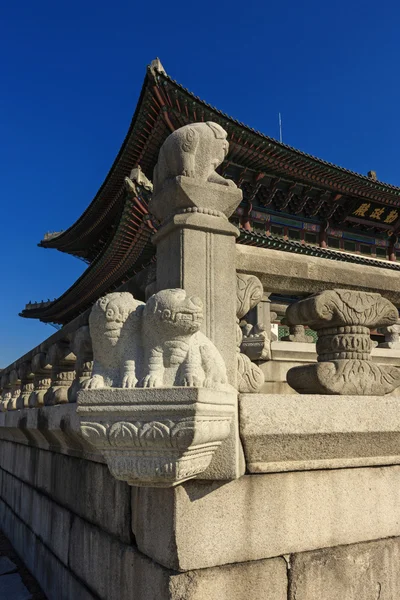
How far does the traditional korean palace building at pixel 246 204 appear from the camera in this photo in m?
10.9

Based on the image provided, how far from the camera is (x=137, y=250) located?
37.7 feet

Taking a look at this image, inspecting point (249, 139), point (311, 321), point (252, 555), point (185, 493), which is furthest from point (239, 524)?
point (249, 139)

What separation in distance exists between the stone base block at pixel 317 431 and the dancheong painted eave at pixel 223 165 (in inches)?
385

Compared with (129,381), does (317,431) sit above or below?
below

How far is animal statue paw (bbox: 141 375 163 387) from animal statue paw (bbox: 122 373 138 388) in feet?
0.28

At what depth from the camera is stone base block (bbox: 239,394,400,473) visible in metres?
2.40

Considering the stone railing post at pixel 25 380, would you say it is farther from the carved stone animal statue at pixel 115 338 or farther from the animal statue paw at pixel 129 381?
the animal statue paw at pixel 129 381

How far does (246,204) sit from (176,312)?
13.2 m

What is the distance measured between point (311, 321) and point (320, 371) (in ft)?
1.04

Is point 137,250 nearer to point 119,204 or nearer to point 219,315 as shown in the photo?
point 119,204

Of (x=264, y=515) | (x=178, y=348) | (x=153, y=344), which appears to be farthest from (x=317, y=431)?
(x=153, y=344)

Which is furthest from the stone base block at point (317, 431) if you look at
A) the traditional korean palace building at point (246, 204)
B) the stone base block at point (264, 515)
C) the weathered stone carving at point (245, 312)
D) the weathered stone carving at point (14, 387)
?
the traditional korean palace building at point (246, 204)

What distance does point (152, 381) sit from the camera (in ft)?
6.82

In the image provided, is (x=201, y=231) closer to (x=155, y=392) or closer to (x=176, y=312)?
(x=176, y=312)
